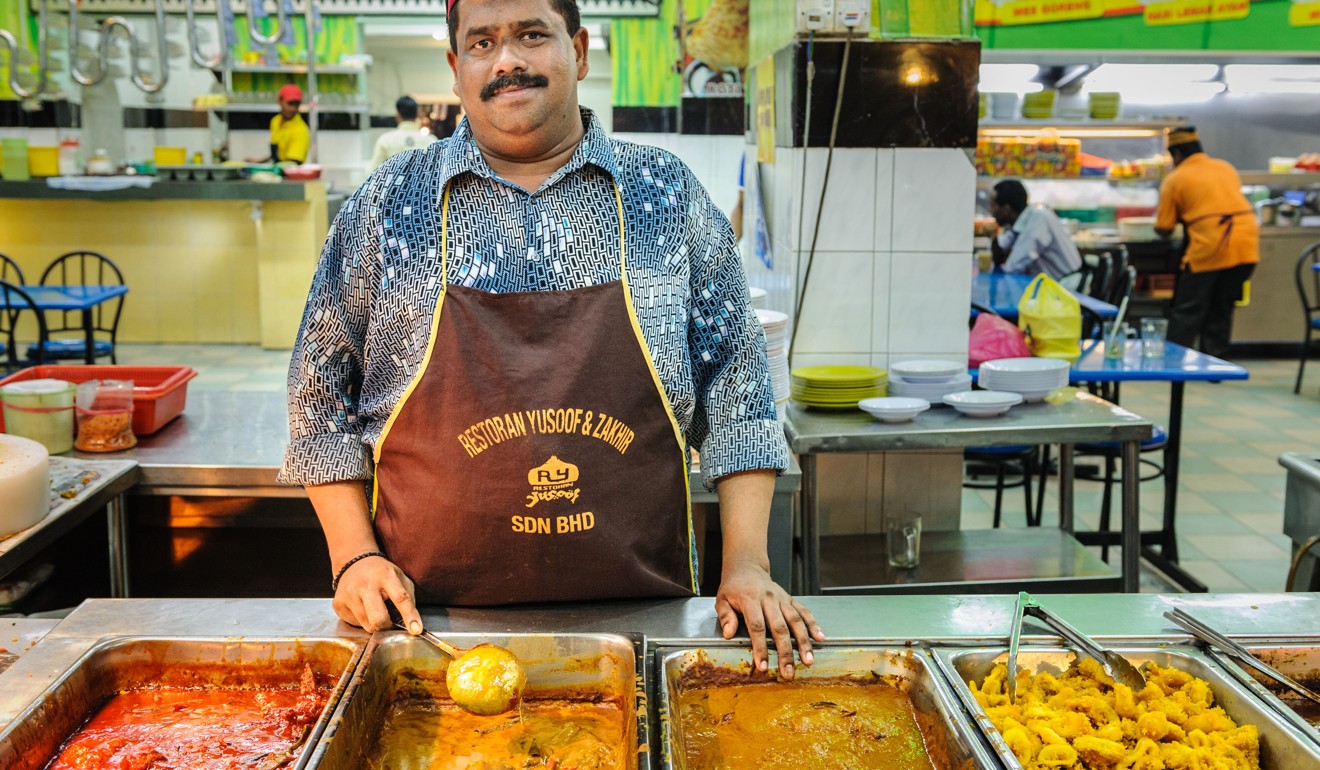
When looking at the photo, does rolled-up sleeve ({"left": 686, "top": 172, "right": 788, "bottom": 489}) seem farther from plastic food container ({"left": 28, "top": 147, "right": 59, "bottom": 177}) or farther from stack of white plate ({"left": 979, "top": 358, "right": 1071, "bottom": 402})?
plastic food container ({"left": 28, "top": 147, "right": 59, "bottom": 177})

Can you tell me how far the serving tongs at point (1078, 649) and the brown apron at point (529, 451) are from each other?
0.50 metres

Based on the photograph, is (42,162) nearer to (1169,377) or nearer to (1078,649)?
(1169,377)

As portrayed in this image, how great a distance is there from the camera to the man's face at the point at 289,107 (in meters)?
9.77

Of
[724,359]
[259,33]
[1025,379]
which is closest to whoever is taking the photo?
[724,359]

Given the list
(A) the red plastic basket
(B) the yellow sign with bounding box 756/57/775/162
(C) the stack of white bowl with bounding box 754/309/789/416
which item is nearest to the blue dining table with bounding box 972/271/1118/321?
(B) the yellow sign with bounding box 756/57/775/162

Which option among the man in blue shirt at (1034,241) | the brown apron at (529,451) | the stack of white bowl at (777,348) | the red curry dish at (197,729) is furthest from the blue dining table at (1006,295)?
the red curry dish at (197,729)

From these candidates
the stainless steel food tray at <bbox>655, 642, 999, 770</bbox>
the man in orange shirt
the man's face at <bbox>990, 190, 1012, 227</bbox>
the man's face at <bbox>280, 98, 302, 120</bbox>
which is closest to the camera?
the stainless steel food tray at <bbox>655, 642, 999, 770</bbox>

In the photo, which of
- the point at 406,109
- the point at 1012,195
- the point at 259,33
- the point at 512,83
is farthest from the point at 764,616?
the point at 406,109

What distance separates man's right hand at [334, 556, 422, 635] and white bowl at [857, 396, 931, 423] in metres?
1.98

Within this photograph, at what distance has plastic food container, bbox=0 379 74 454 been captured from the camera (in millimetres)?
2670

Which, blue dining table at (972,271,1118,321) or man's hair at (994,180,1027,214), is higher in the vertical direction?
man's hair at (994,180,1027,214)

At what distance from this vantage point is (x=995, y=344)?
406 cm

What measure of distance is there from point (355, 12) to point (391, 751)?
11.0 m

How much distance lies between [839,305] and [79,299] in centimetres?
432
